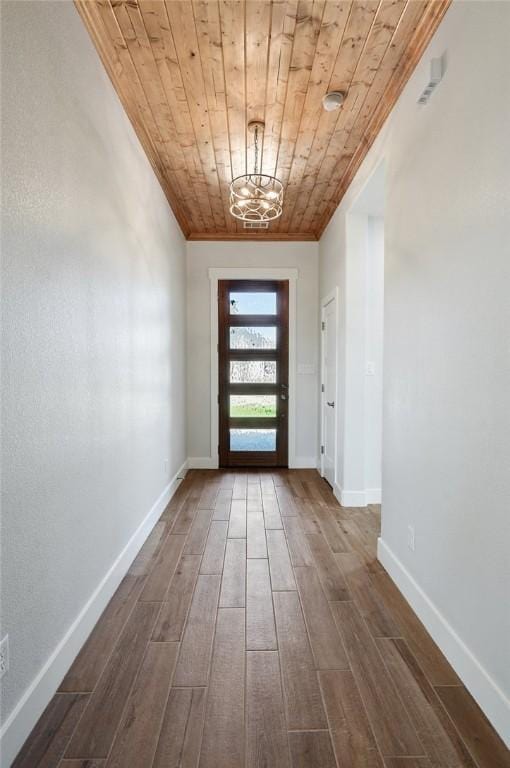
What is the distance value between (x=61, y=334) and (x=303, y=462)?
3.89m

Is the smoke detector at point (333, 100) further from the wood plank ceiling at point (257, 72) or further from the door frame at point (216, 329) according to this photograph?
the door frame at point (216, 329)

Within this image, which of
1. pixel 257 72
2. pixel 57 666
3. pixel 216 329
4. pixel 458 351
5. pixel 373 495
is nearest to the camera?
pixel 57 666

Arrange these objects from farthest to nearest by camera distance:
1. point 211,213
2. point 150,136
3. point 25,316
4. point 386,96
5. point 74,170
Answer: point 211,213 → point 150,136 → point 386,96 → point 74,170 → point 25,316

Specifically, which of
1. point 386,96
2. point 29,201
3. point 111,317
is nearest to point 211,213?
point 386,96

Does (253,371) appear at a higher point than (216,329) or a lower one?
lower

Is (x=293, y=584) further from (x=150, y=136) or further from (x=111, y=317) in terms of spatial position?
(x=150, y=136)

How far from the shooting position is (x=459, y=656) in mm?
1585

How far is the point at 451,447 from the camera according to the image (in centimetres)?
169

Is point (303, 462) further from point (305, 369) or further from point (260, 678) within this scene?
point (260, 678)

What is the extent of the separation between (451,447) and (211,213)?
363cm

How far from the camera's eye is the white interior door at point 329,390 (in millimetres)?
4156

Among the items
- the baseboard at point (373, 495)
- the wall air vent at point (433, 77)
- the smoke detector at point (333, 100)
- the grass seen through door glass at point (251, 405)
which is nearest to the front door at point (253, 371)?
the grass seen through door glass at point (251, 405)

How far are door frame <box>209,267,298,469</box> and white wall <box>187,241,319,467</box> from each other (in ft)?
0.15

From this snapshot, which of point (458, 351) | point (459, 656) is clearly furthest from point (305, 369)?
point (459, 656)
